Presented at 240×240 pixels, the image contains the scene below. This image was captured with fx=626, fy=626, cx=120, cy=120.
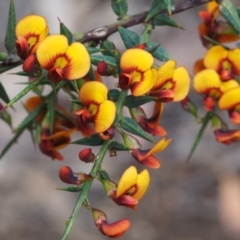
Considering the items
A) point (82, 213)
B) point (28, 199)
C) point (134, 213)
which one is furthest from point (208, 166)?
point (28, 199)

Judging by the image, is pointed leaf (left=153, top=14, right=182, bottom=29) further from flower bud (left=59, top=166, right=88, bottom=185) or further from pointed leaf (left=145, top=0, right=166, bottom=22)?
flower bud (left=59, top=166, right=88, bottom=185)

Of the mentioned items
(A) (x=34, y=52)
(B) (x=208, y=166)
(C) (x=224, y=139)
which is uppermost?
(A) (x=34, y=52)

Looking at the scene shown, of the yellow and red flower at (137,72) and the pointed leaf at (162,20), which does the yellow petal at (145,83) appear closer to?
the yellow and red flower at (137,72)

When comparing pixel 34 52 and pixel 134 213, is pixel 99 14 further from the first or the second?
pixel 34 52

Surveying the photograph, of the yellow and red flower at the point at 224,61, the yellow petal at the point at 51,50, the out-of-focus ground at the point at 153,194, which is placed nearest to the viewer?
the yellow petal at the point at 51,50

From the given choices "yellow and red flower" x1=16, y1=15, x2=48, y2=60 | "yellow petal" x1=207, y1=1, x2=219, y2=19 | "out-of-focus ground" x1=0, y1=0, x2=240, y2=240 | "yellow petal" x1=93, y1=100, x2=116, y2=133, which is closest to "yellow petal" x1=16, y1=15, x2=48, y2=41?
"yellow and red flower" x1=16, y1=15, x2=48, y2=60

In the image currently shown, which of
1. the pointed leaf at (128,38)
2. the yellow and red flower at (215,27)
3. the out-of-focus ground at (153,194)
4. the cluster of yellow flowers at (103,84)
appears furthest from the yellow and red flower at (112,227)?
the out-of-focus ground at (153,194)

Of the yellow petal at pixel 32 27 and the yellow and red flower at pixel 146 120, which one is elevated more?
the yellow petal at pixel 32 27
